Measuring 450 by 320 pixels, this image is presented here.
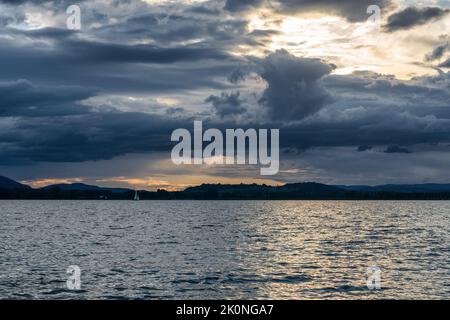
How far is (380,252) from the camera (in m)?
76.3

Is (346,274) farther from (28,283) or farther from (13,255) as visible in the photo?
(13,255)

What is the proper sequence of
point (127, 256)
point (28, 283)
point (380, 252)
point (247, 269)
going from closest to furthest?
point (28, 283)
point (247, 269)
point (127, 256)
point (380, 252)

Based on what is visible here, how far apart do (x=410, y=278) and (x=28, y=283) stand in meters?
37.2

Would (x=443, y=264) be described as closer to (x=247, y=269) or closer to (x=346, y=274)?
(x=346, y=274)
